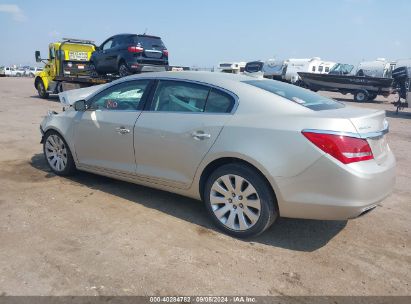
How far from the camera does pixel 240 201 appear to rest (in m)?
3.79

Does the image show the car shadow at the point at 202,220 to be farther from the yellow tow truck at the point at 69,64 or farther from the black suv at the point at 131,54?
the yellow tow truck at the point at 69,64

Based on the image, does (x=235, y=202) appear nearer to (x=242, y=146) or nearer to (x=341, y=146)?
(x=242, y=146)

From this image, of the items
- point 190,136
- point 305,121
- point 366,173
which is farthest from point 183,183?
point 366,173

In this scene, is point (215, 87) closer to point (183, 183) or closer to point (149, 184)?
point (183, 183)

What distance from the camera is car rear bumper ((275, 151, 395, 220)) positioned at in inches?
130

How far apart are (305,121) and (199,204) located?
6.15 feet

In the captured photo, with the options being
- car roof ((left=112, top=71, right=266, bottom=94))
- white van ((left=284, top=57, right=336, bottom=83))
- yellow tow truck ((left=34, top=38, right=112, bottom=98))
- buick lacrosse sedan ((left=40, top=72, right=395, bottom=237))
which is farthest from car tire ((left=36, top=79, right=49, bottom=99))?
white van ((left=284, top=57, right=336, bottom=83))

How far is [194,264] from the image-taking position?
334 centimetres

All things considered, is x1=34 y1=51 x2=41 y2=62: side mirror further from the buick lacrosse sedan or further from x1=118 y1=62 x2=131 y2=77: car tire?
the buick lacrosse sedan

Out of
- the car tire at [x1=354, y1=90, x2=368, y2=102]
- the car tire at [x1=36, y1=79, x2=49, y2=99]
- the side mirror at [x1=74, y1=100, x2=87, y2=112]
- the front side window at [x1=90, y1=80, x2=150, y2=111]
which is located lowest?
the car tire at [x1=354, y1=90, x2=368, y2=102]

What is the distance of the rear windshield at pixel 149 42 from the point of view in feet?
47.3

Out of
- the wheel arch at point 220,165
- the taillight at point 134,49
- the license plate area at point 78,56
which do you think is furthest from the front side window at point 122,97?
the license plate area at point 78,56

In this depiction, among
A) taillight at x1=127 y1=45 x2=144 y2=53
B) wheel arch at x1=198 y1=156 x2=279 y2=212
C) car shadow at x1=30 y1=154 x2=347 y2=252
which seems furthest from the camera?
taillight at x1=127 y1=45 x2=144 y2=53

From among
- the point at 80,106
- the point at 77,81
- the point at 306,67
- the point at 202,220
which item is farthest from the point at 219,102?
the point at 306,67
